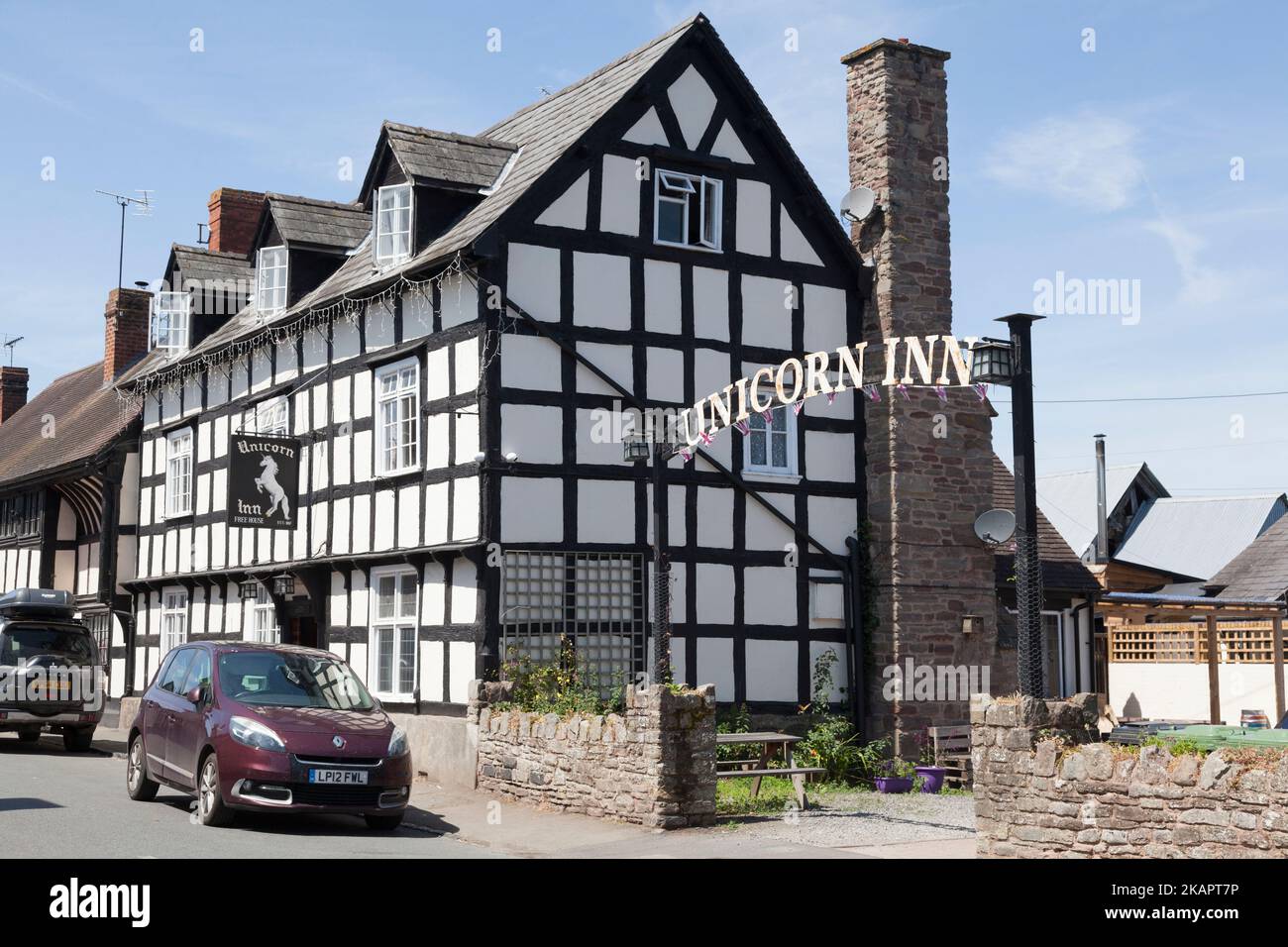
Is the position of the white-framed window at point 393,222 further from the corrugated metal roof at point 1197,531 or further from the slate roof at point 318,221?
the corrugated metal roof at point 1197,531

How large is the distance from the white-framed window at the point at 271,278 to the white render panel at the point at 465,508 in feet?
22.0

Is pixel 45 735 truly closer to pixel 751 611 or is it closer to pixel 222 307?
pixel 222 307

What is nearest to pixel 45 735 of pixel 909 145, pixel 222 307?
pixel 222 307

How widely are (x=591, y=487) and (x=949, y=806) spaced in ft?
19.2

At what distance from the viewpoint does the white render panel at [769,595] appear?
1983cm

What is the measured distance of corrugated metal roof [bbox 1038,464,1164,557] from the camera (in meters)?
48.9

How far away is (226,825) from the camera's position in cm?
1322

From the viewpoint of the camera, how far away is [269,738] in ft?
42.7

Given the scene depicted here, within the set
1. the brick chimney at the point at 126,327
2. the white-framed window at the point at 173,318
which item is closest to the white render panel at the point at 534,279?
the white-framed window at the point at 173,318

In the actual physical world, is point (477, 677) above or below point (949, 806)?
above

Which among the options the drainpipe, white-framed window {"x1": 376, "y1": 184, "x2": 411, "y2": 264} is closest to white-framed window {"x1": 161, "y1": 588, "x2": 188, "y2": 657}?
white-framed window {"x1": 376, "y1": 184, "x2": 411, "y2": 264}

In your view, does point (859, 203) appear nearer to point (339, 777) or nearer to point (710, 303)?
point (710, 303)

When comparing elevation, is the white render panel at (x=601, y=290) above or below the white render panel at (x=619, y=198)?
A: below

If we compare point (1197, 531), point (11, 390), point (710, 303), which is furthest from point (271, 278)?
point (1197, 531)
